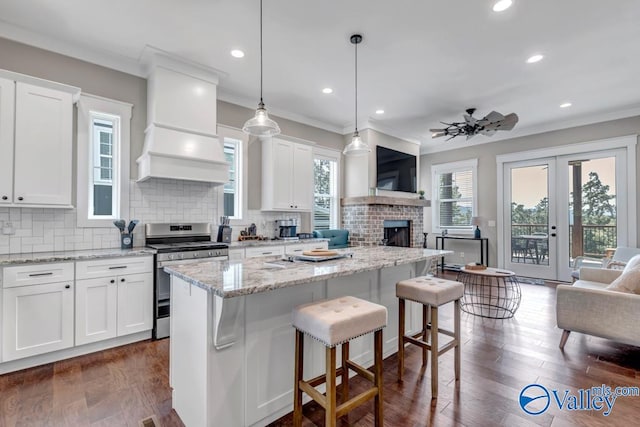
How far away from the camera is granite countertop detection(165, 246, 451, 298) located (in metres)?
1.41

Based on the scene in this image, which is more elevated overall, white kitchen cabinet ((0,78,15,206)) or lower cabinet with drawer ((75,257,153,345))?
white kitchen cabinet ((0,78,15,206))

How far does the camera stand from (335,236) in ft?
17.6

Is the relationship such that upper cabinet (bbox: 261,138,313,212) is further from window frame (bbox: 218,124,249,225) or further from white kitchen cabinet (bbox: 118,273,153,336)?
white kitchen cabinet (bbox: 118,273,153,336)

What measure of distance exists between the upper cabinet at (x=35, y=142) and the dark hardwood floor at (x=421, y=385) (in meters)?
1.51

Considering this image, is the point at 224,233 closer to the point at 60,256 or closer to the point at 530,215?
the point at 60,256

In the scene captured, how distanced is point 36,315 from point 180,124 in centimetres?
225

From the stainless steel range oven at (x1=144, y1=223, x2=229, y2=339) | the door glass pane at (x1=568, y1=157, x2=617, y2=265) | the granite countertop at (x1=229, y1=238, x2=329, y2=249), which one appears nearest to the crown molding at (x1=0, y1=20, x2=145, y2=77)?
the stainless steel range oven at (x1=144, y1=223, x2=229, y2=339)

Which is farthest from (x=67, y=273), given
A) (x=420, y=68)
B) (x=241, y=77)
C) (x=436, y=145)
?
(x=436, y=145)

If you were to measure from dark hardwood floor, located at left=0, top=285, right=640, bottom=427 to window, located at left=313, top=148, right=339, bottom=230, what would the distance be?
3.16 m

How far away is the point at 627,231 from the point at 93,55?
25.8 feet

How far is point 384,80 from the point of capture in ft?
12.9

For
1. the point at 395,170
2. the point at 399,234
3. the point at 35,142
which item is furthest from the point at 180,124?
the point at 399,234

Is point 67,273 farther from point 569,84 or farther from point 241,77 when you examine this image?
point 569,84

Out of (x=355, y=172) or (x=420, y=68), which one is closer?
(x=420, y=68)
